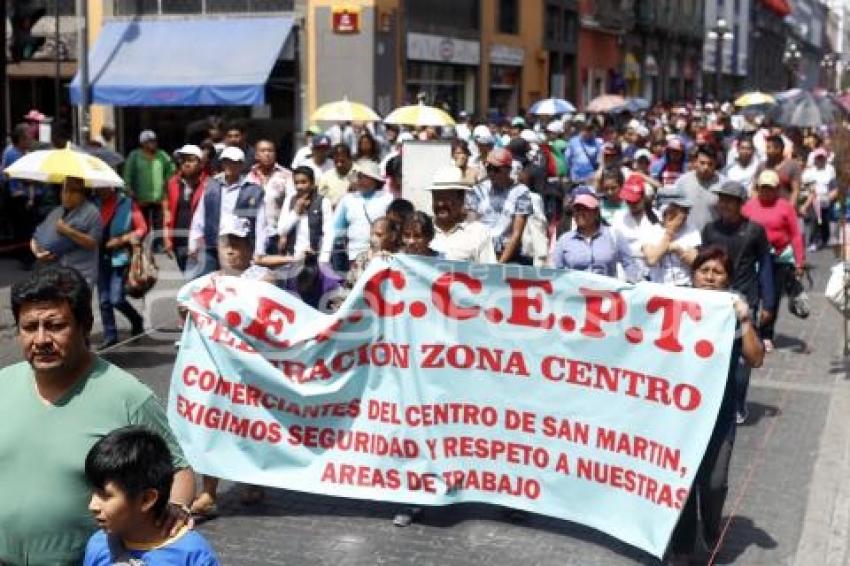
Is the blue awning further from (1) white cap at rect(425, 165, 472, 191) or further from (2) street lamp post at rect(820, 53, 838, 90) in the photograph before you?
(2) street lamp post at rect(820, 53, 838, 90)

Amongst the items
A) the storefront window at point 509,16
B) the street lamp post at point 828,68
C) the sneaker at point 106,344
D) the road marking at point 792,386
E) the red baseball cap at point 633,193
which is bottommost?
the road marking at point 792,386

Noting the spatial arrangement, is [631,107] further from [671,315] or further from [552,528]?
[671,315]

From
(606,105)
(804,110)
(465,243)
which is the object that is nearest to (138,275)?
(465,243)

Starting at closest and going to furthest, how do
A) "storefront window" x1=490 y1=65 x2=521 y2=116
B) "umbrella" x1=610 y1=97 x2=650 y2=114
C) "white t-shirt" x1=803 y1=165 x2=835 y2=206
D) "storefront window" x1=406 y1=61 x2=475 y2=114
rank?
1. "white t-shirt" x1=803 y1=165 x2=835 y2=206
2. "storefront window" x1=406 y1=61 x2=475 y2=114
3. "umbrella" x1=610 y1=97 x2=650 y2=114
4. "storefront window" x1=490 y1=65 x2=521 y2=116

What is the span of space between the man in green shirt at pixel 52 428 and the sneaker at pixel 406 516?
3088 millimetres

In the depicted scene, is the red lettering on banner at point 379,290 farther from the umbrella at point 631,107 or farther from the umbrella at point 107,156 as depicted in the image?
the umbrella at point 631,107

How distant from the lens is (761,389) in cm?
953

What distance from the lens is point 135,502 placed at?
288cm

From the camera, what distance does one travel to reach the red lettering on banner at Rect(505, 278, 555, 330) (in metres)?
6.01

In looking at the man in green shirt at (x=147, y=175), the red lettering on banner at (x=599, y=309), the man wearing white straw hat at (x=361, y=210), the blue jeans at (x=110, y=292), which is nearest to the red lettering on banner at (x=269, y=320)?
the red lettering on banner at (x=599, y=309)

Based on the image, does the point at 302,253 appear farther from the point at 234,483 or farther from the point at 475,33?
the point at 475,33

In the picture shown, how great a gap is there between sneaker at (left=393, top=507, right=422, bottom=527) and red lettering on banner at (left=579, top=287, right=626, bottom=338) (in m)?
1.33

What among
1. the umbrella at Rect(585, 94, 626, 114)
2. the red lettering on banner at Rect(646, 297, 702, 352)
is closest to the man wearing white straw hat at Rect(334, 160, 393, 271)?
the red lettering on banner at Rect(646, 297, 702, 352)

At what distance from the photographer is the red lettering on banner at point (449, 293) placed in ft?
20.2
